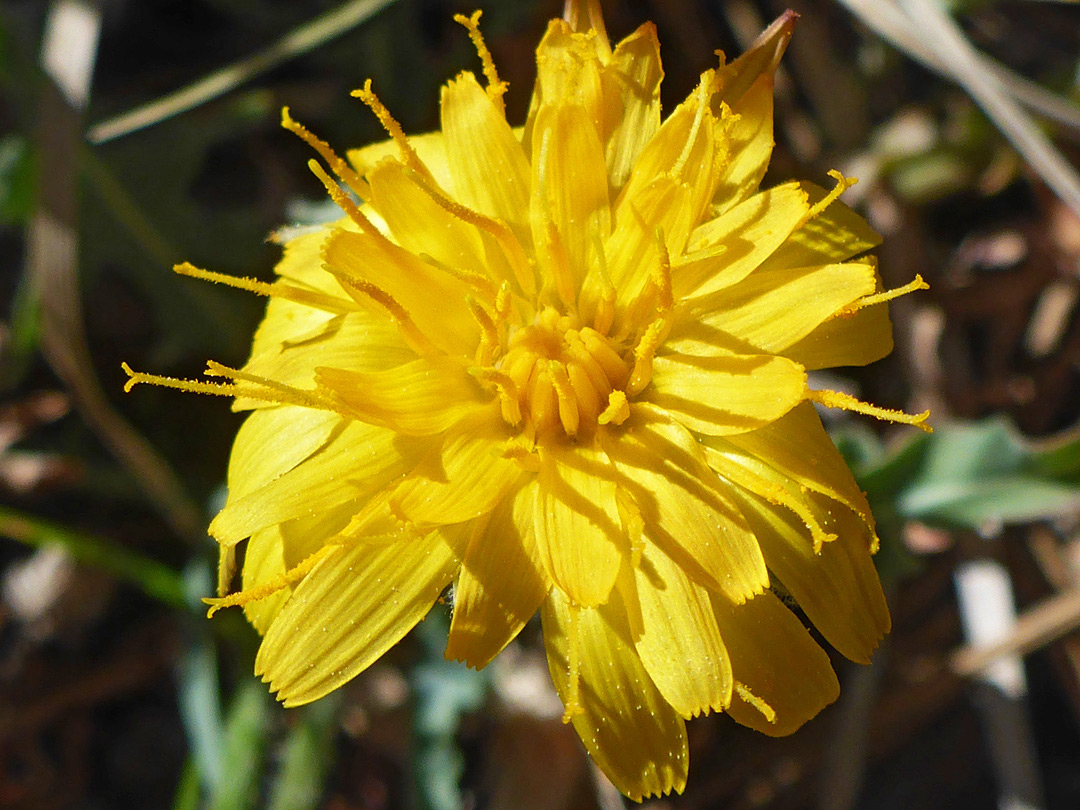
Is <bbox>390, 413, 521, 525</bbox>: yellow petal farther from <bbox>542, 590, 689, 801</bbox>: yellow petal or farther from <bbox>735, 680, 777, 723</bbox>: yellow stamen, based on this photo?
<bbox>735, 680, 777, 723</bbox>: yellow stamen

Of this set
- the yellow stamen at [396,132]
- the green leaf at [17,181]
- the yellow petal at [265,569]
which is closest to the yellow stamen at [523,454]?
the yellow petal at [265,569]

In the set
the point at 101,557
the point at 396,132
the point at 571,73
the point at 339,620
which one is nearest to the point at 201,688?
the point at 101,557

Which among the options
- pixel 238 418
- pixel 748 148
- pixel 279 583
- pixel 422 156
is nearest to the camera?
pixel 279 583

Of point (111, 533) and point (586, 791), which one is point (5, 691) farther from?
point (586, 791)

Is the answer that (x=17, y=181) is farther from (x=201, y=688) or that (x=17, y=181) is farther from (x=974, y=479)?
(x=974, y=479)

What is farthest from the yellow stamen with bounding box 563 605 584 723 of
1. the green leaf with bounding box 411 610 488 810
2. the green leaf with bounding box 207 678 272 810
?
the green leaf with bounding box 207 678 272 810
